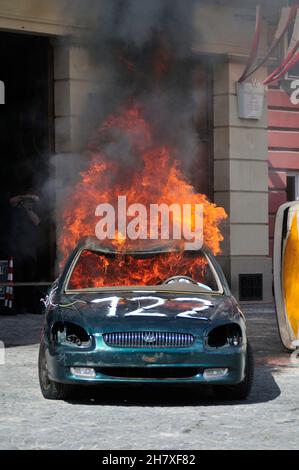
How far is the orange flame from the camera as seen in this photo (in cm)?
967

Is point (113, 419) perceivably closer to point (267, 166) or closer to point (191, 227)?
point (191, 227)

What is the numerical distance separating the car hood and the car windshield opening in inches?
15.9

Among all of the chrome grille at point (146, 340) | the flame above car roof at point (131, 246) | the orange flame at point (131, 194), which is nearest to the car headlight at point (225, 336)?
the chrome grille at point (146, 340)

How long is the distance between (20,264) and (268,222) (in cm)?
530

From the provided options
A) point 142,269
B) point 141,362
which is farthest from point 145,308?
point 142,269

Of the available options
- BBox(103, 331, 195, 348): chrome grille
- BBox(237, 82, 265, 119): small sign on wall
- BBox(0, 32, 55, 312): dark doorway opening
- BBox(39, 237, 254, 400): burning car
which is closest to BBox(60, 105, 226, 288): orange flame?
BBox(39, 237, 254, 400): burning car

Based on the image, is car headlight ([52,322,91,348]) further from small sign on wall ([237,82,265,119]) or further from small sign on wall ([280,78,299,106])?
small sign on wall ([280,78,299,106])

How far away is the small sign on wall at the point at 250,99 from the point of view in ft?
67.2

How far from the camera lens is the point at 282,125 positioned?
71.0 feet

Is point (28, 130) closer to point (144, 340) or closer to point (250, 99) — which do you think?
point (250, 99)

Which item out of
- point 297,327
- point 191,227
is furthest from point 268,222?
point 191,227

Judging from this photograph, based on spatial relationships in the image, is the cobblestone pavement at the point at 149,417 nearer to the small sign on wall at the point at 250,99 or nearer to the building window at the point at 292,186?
the small sign on wall at the point at 250,99

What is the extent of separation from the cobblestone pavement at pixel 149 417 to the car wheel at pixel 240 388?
0.28ft

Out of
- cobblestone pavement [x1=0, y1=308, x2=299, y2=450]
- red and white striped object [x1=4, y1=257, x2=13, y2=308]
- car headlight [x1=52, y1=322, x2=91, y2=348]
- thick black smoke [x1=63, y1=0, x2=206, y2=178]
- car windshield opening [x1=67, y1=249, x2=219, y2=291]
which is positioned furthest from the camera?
thick black smoke [x1=63, y1=0, x2=206, y2=178]
